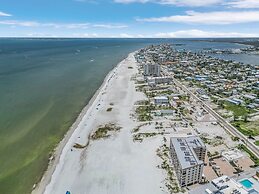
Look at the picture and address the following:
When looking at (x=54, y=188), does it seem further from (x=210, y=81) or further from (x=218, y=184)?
(x=210, y=81)

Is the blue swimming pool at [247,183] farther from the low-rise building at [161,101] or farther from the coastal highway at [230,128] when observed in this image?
the low-rise building at [161,101]

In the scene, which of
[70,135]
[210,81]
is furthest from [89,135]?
[210,81]

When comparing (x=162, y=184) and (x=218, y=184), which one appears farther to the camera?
(x=162, y=184)

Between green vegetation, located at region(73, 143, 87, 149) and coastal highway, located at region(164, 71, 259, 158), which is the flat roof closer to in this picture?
coastal highway, located at region(164, 71, 259, 158)

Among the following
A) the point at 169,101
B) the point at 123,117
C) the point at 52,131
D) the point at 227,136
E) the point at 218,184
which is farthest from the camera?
the point at 169,101

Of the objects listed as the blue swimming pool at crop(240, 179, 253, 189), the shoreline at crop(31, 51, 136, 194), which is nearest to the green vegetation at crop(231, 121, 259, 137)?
the blue swimming pool at crop(240, 179, 253, 189)

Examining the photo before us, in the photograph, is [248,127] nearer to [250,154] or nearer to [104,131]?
[250,154]
